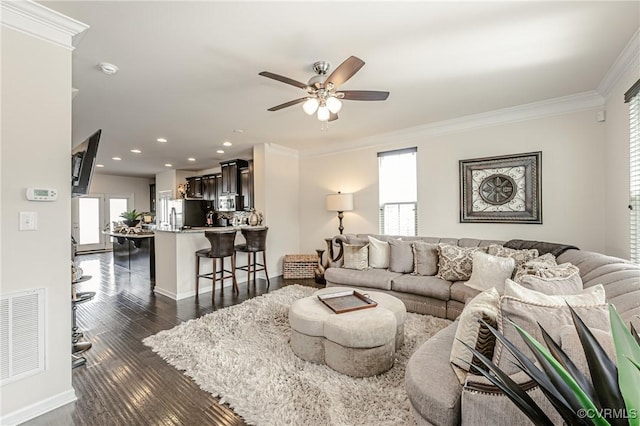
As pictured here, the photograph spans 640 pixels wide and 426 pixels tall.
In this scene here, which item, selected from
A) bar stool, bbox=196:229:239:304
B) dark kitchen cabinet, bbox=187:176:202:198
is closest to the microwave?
dark kitchen cabinet, bbox=187:176:202:198

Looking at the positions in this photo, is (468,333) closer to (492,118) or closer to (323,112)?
(323,112)

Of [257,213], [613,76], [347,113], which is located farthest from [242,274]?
[613,76]

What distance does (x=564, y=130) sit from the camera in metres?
3.40

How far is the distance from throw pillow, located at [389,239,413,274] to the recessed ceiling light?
143 inches

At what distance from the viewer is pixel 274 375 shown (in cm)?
212

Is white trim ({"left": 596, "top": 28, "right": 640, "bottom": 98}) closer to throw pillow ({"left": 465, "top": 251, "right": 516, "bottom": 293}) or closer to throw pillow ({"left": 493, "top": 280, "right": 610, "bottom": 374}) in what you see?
throw pillow ({"left": 465, "top": 251, "right": 516, "bottom": 293})

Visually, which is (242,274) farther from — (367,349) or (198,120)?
(367,349)

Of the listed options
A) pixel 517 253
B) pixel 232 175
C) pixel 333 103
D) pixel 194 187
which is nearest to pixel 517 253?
pixel 517 253

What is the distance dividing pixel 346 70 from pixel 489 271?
7.87 ft

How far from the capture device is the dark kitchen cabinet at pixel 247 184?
244 inches

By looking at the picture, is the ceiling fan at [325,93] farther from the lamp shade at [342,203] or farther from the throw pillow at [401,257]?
the lamp shade at [342,203]

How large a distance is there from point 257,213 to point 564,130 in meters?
4.70

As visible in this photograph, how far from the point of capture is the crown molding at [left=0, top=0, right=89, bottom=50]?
1691 millimetres

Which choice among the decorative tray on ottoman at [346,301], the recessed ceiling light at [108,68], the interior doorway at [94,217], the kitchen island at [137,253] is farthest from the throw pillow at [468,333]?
the interior doorway at [94,217]
